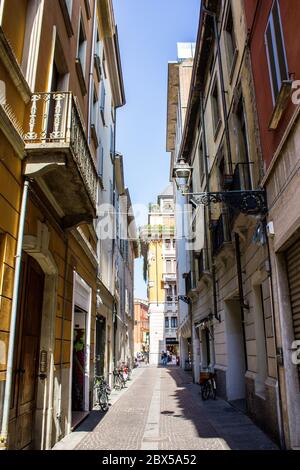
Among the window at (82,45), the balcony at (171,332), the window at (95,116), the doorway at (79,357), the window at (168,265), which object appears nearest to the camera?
the window at (82,45)

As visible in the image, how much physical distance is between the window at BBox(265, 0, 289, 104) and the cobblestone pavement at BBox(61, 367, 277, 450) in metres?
6.30

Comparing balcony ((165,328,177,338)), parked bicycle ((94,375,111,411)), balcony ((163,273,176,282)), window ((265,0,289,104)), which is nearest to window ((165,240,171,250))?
balcony ((163,273,176,282))

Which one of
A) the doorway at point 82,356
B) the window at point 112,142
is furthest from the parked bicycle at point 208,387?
the window at point 112,142

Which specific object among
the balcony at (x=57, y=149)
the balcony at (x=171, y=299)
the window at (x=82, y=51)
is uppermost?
the window at (x=82, y=51)

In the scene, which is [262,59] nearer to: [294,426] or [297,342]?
[297,342]

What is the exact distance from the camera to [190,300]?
23844mm

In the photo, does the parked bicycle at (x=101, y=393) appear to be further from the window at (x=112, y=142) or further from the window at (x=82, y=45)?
the window at (x=112, y=142)

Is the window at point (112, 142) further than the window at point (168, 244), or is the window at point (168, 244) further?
the window at point (168, 244)

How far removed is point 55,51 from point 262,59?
4189 mm

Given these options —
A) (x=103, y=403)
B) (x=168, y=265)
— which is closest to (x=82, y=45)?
(x=103, y=403)

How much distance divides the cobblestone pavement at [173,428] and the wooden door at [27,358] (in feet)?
3.90

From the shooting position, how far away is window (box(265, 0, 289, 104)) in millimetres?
6664

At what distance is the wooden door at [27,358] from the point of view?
6250 mm
